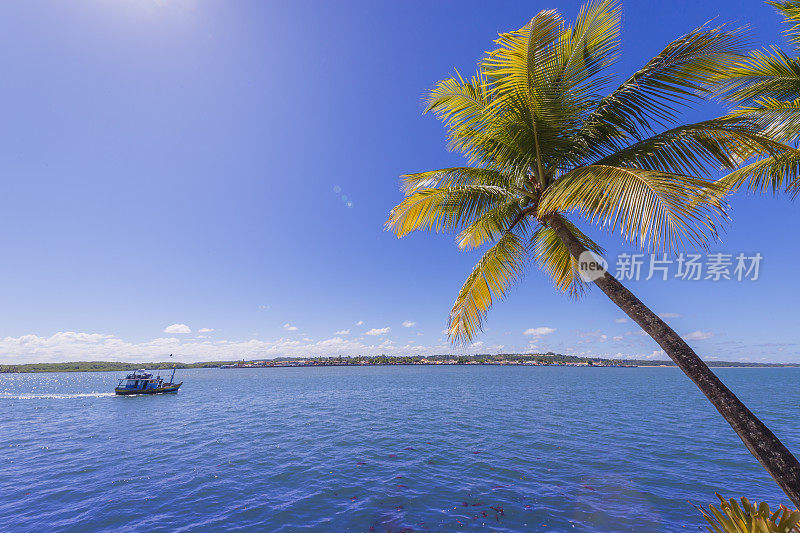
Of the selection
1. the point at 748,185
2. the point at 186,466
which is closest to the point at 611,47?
the point at 748,185

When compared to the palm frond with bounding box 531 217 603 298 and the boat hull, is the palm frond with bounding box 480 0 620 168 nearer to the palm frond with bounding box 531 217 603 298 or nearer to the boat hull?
the palm frond with bounding box 531 217 603 298

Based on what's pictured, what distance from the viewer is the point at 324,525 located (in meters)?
9.82

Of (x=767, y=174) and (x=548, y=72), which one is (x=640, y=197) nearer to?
(x=548, y=72)

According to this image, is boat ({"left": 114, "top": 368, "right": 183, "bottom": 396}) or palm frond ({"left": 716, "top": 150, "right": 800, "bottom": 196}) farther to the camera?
boat ({"left": 114, "top": 368, "right": 183, "bottom": 396})

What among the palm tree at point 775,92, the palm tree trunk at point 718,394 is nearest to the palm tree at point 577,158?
the palm tree trunk at point 718,394

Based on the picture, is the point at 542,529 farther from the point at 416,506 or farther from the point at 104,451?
the point at 104,451

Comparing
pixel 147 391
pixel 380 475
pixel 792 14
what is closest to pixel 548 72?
pixel 792 14

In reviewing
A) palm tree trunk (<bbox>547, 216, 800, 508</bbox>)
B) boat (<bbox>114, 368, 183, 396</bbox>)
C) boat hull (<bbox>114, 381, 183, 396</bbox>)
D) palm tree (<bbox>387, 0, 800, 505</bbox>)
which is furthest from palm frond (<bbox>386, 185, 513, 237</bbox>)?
boat hull (<bbox>114, 381, 183, 396</bbox>)

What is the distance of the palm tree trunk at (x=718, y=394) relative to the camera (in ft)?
11.7

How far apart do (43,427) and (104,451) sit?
16.3 m

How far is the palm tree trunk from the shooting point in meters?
3.58

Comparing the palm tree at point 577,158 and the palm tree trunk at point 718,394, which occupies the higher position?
the palm tree at point 577,158

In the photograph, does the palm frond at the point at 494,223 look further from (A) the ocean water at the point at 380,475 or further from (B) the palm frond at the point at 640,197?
(A) the ocean water at the point at 380,475

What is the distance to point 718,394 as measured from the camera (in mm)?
4066
